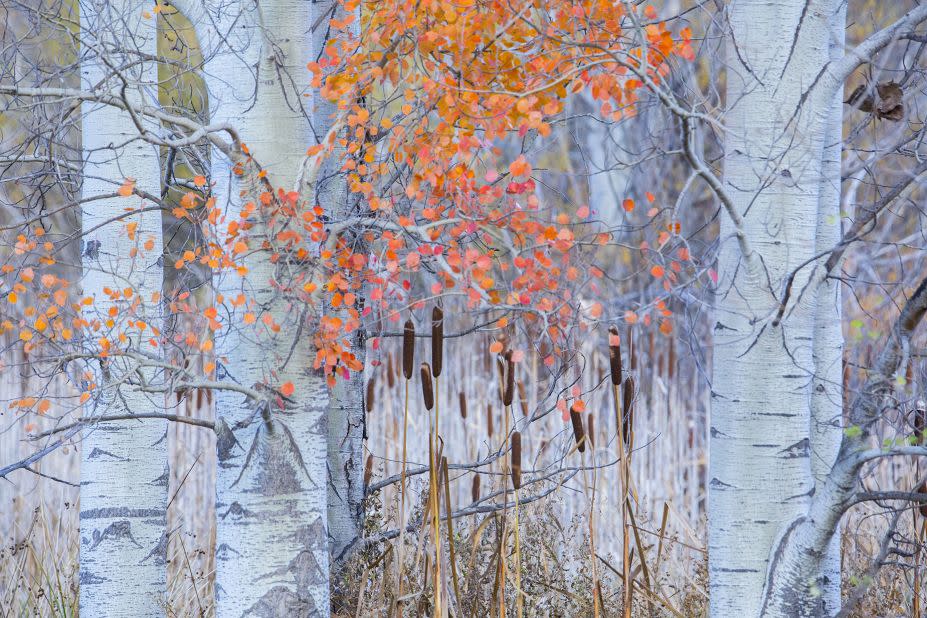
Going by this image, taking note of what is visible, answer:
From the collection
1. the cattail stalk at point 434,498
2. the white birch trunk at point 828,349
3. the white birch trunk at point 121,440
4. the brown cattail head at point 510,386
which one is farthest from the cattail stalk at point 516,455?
the white birch trunk at point 121,440

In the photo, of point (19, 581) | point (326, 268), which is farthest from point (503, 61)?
point (19, 581)

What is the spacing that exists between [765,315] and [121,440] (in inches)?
88.7

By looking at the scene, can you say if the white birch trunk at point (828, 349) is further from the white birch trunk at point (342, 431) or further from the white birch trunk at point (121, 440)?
the white birch trunk at point (121, 440)

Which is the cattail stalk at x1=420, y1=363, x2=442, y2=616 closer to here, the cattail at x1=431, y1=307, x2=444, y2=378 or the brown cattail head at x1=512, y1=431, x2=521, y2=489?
the cattail at x1=431, y1=307, x2=444, y2=378

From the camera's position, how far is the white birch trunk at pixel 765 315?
2645 millimetres

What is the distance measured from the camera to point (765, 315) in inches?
104

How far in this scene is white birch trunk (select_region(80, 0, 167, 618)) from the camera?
11.2 ft

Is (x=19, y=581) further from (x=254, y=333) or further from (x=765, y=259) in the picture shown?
(x=765, y=259)

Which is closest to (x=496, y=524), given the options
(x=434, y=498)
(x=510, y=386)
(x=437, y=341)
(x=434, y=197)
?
(x=434, y=498)

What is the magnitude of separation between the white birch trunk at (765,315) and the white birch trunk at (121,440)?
1.98 metres

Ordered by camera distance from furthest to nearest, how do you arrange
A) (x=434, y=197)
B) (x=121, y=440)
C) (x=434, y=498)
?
(x=121, y=440) → (x=434, y=197) → (x=434, y=498)

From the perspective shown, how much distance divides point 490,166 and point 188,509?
2892mm

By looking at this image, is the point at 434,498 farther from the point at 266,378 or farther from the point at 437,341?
the point at 266,378

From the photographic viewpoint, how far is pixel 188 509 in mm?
5250
